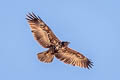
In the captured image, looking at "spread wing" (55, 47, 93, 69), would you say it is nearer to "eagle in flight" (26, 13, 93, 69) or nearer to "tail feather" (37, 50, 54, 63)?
"eagle in flight" (26, 13, 93, 69)

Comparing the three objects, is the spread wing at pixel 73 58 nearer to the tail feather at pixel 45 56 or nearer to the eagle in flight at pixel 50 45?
the eagle in flight at pixel 50 45

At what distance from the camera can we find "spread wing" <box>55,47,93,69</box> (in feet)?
79.9

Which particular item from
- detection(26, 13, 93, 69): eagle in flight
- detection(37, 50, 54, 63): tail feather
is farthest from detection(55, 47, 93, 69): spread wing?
detection(37, 50, 54, 63): tail feather

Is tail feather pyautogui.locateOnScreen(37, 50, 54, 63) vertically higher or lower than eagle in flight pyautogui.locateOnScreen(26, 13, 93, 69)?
lower

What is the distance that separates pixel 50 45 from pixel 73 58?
68.9 inches

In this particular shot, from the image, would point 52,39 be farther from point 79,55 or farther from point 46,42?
point 79,55

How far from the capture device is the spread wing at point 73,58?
79.9ft

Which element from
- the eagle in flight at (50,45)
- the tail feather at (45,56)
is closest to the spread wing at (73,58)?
the eagle in flight at (50,45)

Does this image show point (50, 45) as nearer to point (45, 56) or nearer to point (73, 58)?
point (45, 56)

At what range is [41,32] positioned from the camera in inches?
956

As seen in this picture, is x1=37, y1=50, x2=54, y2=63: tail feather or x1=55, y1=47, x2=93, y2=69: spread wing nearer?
x1=37, y1=50, x2=54, y2=63: tail feather

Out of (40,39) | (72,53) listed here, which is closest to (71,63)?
(72,53)

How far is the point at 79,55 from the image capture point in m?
25.0

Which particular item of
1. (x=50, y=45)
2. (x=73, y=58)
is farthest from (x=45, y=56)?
(x=73, y=58)
